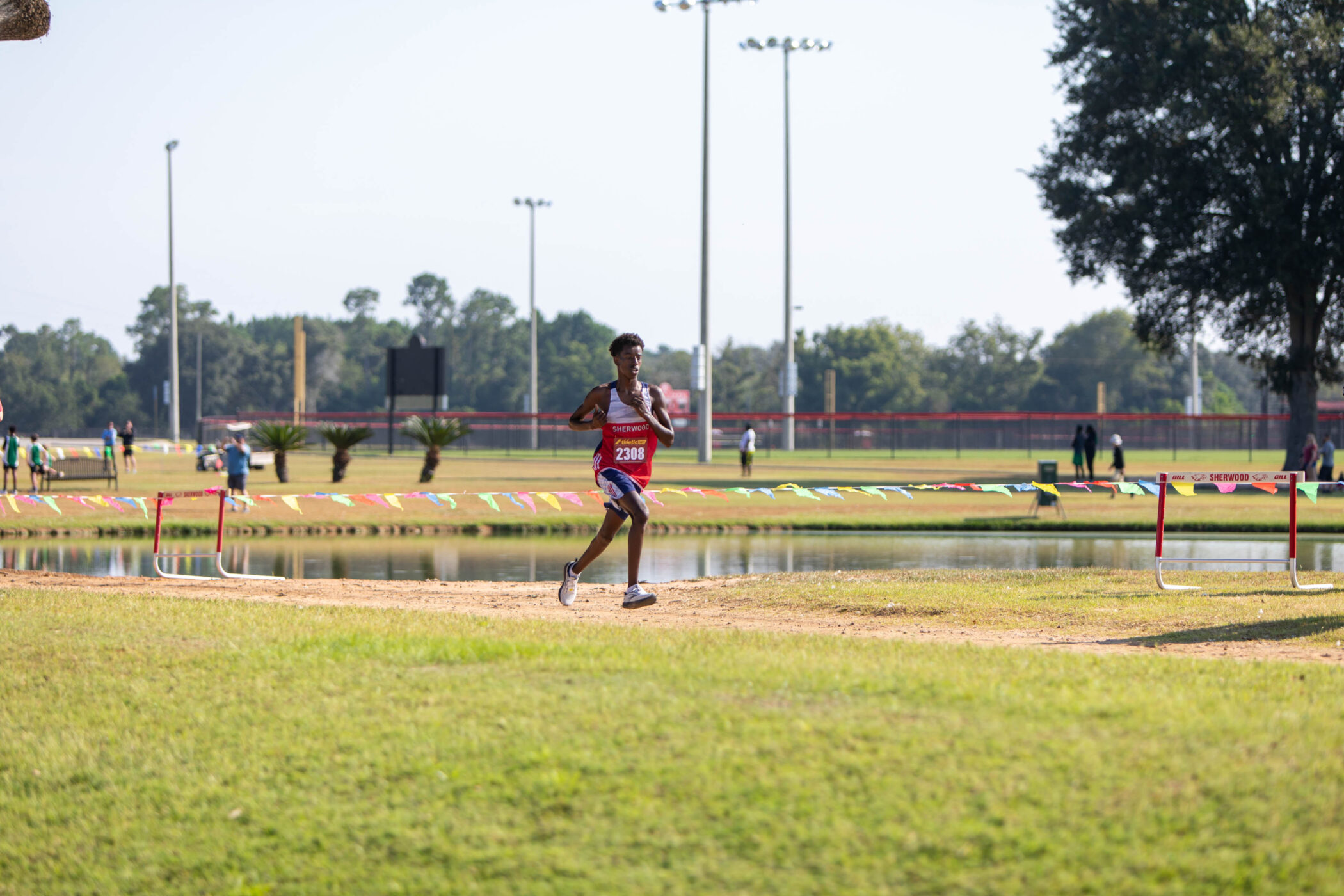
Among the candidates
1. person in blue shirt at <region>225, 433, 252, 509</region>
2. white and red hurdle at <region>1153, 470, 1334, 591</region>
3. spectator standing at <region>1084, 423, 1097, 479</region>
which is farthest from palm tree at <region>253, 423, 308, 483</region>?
white and red hurdle at <region>1153, 470, 1334, 591</region>

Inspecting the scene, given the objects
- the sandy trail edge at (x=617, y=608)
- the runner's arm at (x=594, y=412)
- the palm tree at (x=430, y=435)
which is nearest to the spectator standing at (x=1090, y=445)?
the palm tree at (x=430, y=435)

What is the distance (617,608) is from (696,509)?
50.9ft

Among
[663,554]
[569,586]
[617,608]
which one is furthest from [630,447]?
[663,554]

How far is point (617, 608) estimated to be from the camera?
1025cm

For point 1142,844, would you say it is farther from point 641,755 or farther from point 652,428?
point 652,428

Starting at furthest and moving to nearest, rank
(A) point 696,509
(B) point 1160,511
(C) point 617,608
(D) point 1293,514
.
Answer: (A) point 696,509
(B) point 1160,511
(D) point 1293,514
(C) point 617,608

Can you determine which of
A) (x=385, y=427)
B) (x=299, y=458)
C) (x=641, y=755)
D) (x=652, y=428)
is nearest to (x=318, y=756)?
(x=641, y=755)

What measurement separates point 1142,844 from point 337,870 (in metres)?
2.74

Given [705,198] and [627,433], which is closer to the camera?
[627,433]

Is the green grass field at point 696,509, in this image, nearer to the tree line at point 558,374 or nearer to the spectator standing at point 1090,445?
the spectator standing at point 1090,445

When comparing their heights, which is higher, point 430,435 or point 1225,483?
point 430,435

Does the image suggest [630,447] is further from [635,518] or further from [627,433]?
[635,518]

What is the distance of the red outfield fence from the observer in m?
67.5

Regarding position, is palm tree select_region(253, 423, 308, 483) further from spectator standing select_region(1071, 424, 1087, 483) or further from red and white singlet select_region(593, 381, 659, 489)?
red and white singlet select_region(593, 381, 659, 489)
